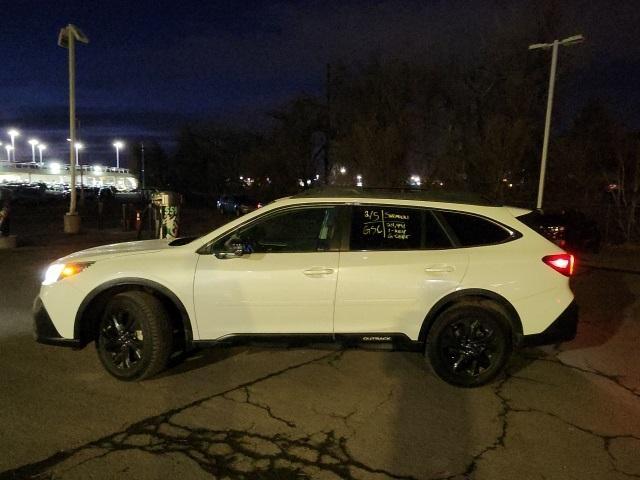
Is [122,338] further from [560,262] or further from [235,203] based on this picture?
[235,203]

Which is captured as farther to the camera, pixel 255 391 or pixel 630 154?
pixel 630 154

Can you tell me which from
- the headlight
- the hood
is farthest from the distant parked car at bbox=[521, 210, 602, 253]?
the headlight

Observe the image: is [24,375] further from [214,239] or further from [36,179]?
[36,179]

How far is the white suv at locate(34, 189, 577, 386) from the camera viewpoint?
4586 mm

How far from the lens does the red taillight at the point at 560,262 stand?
4.62 metres

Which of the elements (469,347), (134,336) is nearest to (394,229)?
(469,347)

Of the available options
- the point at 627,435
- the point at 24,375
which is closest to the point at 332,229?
the point at 627,435

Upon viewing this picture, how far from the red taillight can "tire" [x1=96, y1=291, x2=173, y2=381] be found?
3.32m

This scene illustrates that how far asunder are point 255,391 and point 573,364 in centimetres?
322

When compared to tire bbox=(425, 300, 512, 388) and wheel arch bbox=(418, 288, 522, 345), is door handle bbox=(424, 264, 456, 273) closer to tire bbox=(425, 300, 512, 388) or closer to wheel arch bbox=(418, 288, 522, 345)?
wheel arch bbox=(418, 288, 522, 345)

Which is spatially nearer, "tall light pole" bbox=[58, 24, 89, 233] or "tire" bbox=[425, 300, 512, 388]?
"tire" bbox=[425, 300, 512, 388]

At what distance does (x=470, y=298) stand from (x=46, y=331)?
3741mm

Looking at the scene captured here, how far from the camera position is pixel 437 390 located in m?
4.68

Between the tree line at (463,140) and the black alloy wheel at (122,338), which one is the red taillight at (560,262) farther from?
the tree line at (463,140)
